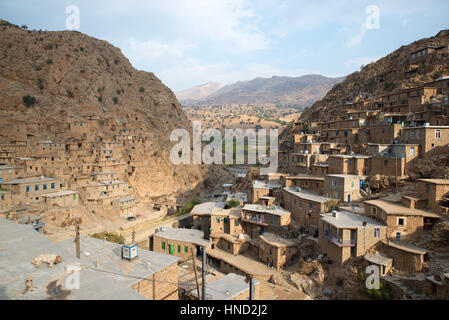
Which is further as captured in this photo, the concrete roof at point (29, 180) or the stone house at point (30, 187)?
the concrete roof at point (29, 180)

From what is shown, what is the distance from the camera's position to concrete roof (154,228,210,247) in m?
24.2

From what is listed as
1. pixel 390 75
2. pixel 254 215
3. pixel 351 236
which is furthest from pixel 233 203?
pixel 390 75

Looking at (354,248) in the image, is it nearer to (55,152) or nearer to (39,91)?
(55,152)

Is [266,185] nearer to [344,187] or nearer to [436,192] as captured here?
[344,187]

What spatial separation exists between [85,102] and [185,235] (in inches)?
1160

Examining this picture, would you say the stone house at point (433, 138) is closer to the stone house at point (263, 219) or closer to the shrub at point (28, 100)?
the stone house at point (263, 219)

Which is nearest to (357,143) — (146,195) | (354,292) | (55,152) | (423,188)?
(423,188)

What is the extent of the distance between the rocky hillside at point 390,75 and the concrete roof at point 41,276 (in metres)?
32.4

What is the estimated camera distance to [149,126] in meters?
51.0

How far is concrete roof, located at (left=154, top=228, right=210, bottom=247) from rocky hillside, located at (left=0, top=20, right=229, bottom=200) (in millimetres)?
11999

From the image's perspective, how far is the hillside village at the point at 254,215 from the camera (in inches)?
511

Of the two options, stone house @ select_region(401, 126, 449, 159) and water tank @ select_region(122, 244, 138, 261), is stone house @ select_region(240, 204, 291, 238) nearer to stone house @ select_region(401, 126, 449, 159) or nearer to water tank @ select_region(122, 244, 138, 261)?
stone house @ select_region(401, 126, 449, 159)

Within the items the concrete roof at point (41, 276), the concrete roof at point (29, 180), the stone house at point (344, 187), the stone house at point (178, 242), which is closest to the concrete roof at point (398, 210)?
the stone house at point (344, 187)

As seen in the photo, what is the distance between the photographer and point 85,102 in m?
44.2
